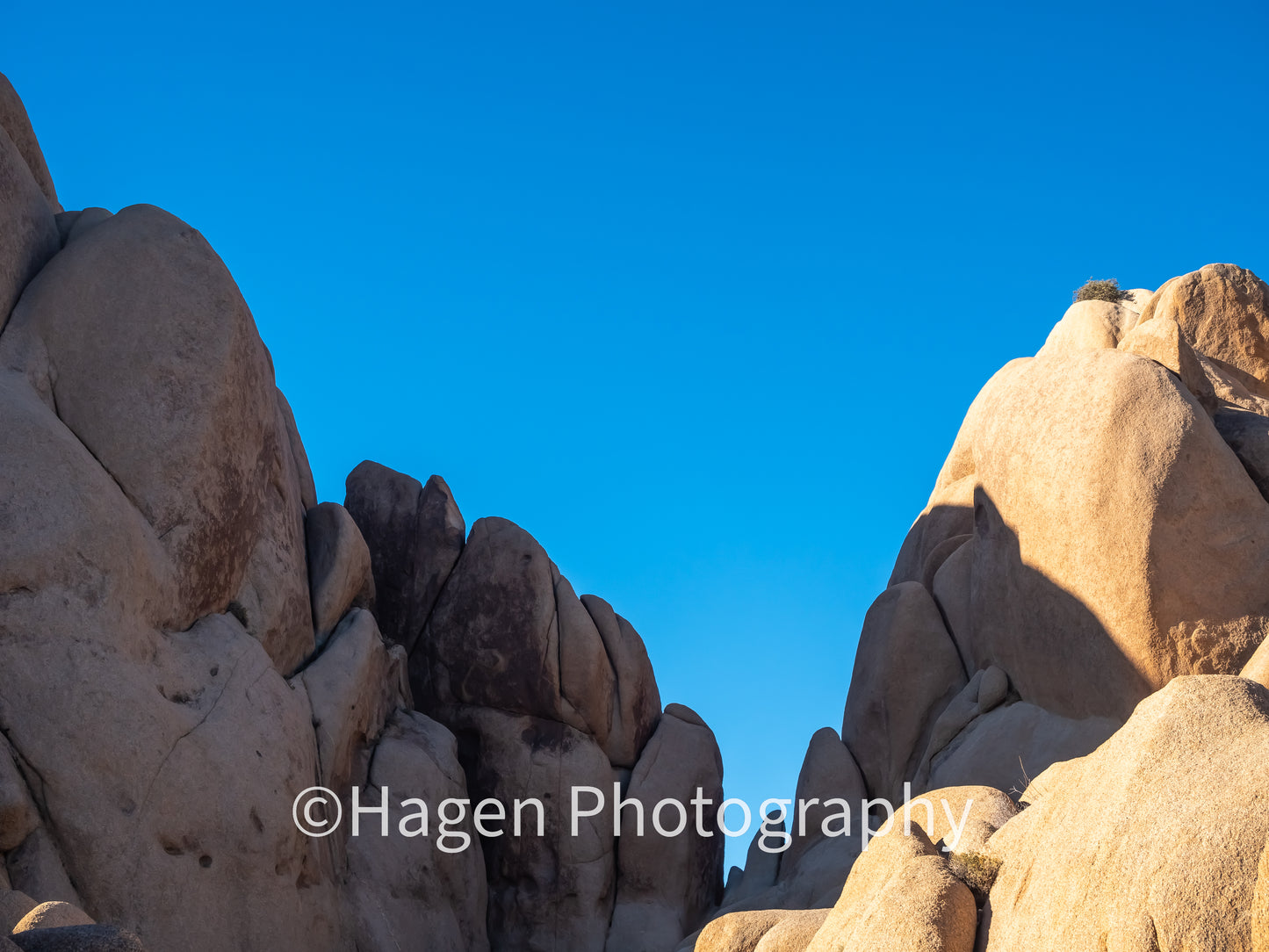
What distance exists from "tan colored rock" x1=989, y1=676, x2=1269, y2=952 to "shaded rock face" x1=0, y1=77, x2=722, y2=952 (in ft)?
18.0

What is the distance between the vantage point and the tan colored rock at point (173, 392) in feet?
49.5

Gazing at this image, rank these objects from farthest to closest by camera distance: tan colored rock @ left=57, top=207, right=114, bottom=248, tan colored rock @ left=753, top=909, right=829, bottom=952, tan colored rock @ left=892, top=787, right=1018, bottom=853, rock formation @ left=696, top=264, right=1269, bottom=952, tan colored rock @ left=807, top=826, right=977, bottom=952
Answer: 1. tan colored rock @ left=57, top=207, right=114, bottom=248
2. tan colored rock @ left=753, top=909, right=829, bottom=952
3. tan colored rock @ left=892, top=787, right=1018, bottom=853
4. tan colored rock @ left=807, top=826, right=977, bottom=952
5. rock formation @ left=696, top=264, right=1269, bottom=952

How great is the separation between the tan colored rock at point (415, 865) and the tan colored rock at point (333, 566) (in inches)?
86.5

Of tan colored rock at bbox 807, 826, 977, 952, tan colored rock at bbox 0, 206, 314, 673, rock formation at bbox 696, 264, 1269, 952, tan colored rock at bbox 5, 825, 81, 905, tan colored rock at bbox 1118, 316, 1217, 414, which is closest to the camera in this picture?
rock formation at bbox 696, 264, 1269, 952

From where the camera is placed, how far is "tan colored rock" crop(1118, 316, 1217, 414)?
1864 centimetres

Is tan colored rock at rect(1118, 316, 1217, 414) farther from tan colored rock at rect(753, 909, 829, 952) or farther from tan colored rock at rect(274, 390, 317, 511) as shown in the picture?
tan colored rock at rect(274, 390, 317, 511)

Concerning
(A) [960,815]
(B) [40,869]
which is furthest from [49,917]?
(A) [960,815]

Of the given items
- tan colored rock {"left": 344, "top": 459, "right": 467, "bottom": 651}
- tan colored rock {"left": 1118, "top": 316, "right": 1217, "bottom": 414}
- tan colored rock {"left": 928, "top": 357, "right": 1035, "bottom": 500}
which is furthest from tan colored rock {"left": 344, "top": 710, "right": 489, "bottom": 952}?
tan colored rock {"left": 1118, "top": 316, "right": 1217, "bottom": 414}

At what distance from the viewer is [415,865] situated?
61.5 ft

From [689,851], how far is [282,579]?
1013 cm

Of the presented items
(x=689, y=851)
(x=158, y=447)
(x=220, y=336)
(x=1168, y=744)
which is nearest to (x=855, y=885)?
(x=1168, y=744)

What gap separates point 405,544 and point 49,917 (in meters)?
16.1

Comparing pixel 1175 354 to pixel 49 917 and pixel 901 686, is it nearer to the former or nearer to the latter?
pixel 901 686

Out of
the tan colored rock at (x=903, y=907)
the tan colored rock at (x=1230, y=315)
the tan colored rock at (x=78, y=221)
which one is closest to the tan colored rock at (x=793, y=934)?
the tan colored rock at (x=903, y=907)
